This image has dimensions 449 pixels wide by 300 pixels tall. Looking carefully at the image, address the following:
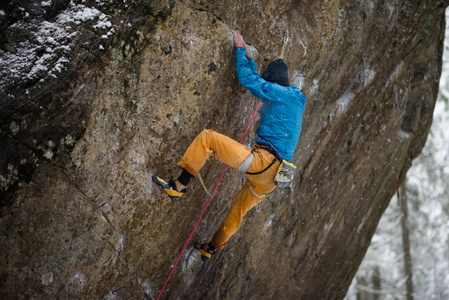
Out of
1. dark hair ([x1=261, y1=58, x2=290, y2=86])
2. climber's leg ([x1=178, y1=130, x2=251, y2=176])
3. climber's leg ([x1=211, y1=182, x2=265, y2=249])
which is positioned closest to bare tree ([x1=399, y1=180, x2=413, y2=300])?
climber's leg ([x1=211, y1=182, x2=265, y2=249])

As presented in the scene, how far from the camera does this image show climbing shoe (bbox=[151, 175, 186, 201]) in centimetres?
372

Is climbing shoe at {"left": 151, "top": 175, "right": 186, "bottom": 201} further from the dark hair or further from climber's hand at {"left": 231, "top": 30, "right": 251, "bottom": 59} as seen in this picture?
climber's hand at {"left": 231, "top": 30, "right": 251, "bottom": 59}

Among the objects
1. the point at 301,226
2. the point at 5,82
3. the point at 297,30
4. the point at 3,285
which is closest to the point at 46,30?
the point at 5,82

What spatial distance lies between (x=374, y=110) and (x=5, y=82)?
6.52 m

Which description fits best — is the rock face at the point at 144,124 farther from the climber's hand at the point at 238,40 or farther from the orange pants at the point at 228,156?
the orange pants at the point at 228,156

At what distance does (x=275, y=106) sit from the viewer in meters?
3.98

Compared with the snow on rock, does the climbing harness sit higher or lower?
lower

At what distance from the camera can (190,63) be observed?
12.6 feet

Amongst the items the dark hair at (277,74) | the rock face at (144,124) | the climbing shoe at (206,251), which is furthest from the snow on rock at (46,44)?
the climbing shoe at (206,251)

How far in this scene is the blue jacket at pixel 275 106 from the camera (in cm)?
387

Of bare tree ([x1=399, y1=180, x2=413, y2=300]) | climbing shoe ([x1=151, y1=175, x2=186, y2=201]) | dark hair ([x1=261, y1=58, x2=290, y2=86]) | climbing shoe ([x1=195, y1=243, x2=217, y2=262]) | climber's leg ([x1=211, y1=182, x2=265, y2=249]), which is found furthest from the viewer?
bare tree ([x1=399, y1=180, x2=413, y2=300])

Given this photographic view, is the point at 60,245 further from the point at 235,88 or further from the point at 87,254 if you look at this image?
the point at 235,88

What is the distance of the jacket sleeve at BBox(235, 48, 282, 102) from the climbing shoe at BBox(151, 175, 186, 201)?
4.53 feet

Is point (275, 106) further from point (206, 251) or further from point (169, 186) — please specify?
point (206, 251)
